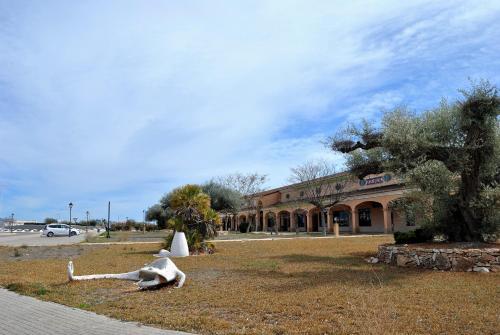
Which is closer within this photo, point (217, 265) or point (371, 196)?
point (217, 265)

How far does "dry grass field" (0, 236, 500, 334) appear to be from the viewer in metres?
6.16

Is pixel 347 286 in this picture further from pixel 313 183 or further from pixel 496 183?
pixel 313 183

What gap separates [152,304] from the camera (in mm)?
7988

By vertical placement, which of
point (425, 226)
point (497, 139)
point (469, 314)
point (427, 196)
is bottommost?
point (469, 314)

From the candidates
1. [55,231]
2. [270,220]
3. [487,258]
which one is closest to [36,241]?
[55,231]

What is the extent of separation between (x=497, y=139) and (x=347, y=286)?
7.16 m

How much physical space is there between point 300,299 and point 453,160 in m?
7.97

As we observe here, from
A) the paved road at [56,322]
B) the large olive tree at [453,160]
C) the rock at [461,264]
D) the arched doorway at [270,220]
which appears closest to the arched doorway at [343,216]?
the arched doorway at [270,220]

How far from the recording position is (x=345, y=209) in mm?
49188

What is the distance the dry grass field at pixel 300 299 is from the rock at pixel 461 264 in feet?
2.05

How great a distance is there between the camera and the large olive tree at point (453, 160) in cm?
1280

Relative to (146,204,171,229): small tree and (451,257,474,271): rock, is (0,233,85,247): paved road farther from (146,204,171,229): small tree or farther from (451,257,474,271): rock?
(451,257,474,271): rock

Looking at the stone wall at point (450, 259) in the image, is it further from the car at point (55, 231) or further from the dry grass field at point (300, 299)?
the car at point (55, 231)

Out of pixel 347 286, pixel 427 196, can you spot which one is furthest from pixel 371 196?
pixel 347 286
